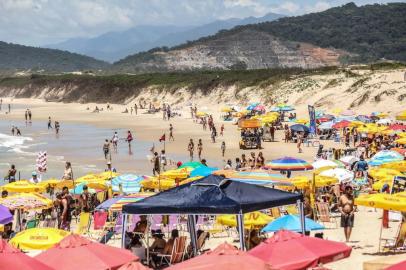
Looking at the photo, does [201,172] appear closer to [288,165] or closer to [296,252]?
[288,165]

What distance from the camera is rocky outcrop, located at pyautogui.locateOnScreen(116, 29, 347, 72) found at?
453 feet

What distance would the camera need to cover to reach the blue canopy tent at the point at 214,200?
947 cm

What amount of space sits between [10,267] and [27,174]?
71.5 feet

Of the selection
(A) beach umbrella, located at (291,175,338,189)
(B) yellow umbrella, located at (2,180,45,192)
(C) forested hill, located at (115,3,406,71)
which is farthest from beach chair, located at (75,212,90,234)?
(C) forested hill, located at (115,3,406,71)

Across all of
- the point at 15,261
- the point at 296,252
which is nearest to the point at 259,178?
the point at 296,252

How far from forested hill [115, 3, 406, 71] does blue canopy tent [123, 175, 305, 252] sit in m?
118

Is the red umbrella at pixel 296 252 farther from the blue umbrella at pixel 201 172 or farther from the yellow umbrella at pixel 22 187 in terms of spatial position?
the yellow umbrella at pixel 22 187

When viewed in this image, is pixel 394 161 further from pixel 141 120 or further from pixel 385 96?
pixel 141 120

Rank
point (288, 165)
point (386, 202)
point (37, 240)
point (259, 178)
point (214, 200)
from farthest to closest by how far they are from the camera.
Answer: point (288, 165), point (259, 178), point (386, 202), point (37, 240), point (214, 200)

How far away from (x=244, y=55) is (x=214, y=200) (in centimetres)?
13768

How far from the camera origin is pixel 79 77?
4301 inches

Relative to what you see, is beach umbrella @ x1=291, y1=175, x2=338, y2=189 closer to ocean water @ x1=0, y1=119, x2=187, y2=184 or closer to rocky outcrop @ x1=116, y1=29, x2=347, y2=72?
ocean water @ x1=0, y1=119, x2=187, y2=184

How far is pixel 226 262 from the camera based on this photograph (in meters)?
6.35

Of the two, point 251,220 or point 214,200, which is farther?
point 251,220
